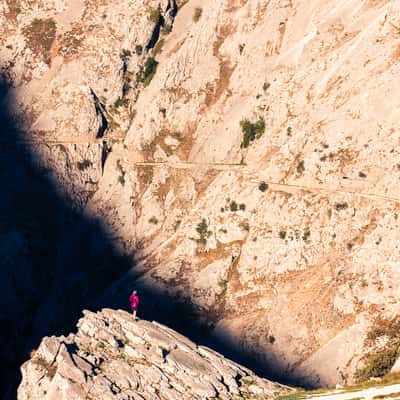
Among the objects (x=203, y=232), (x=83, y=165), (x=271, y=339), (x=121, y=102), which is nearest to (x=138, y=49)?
(x=121, y=102)

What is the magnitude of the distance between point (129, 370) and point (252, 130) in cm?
5179

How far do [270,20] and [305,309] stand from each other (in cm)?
4746

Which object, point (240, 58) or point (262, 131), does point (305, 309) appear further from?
point (240, 58)

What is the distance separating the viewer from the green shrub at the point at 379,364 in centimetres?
7375

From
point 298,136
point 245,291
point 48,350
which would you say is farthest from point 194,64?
point 48,350

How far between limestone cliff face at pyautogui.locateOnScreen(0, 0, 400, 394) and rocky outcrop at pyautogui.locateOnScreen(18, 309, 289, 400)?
22.1 metres

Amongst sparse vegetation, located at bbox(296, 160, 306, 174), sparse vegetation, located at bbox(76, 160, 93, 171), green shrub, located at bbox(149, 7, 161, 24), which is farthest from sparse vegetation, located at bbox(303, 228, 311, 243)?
green shrub, located at bbox(149, 7, 161, 24)

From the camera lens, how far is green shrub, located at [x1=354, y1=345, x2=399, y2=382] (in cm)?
7375

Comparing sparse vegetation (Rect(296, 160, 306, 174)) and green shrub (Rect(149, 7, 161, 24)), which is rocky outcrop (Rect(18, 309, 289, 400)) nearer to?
sparse vegetation (Rect(296, 160, 306, 174))

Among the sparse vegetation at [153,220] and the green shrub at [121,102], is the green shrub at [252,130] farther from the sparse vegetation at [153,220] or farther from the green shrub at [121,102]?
the green shrub at [121,102]

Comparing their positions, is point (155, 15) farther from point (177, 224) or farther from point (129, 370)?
point (129, 370)

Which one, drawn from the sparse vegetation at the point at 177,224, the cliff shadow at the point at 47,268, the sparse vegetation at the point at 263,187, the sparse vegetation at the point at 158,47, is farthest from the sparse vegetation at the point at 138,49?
the sparse vegetation at the point at 263,187

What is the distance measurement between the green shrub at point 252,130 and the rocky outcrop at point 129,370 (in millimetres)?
42824

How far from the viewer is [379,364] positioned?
75562 mm
